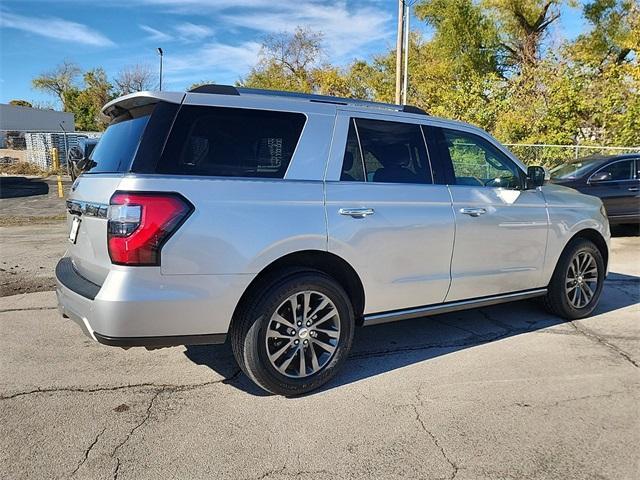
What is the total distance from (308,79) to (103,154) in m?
38.2

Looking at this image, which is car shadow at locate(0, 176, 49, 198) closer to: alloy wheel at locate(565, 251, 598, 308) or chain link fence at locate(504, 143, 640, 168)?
chain link fence at locate(504, 143, 640, 168)

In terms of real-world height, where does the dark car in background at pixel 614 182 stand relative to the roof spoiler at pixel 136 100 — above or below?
below

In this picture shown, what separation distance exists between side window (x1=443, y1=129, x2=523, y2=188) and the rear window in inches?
98.0

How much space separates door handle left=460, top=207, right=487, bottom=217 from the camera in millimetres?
4325

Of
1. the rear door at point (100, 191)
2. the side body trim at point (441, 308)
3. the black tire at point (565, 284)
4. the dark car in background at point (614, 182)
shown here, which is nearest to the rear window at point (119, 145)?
the rear door at point (100, 191)

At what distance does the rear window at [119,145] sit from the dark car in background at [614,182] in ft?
30.7

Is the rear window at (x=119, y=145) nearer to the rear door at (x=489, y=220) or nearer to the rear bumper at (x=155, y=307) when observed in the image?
the rear bumper at (x=155, y=307)

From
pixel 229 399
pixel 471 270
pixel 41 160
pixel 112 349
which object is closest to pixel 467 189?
pixel 471 270

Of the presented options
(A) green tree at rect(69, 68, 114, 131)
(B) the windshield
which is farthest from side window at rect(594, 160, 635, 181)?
(A) green tree at rect(69, 68, 114, 131)

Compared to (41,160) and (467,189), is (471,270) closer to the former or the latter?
(467,189)

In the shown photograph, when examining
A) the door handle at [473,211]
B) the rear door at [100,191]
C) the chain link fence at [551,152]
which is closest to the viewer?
the rear door at [100,191]

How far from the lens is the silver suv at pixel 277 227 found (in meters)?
3.06

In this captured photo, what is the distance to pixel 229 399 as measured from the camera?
3521 millimetres

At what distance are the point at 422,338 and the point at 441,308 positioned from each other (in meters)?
0.59
